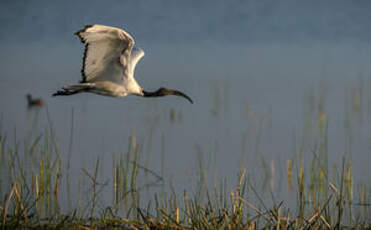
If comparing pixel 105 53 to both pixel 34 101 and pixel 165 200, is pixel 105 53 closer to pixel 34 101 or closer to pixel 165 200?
pixel 165 200

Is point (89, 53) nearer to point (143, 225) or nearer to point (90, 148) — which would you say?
point (143, 225)

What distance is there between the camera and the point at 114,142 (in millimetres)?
10750

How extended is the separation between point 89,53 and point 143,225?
6.69 ft

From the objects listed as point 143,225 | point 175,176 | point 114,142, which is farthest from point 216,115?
point 143,225

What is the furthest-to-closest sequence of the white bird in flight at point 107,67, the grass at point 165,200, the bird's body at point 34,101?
1. the bird's body at point 34,101
2. the white bird in flight at point 107,67
3. the grass at point 165,200

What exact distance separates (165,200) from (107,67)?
5.75ft

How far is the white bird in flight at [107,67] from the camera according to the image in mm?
5684

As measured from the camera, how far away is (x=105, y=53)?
5844mm

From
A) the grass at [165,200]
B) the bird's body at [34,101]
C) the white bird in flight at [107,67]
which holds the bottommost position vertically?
the grass at [165,200]

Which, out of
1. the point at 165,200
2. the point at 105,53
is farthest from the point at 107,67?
the point at 165,200

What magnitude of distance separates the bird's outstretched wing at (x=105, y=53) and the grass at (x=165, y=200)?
2.29 ft

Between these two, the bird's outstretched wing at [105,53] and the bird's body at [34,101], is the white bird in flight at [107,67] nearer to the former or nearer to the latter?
the bird's outstretched wing at [105,53]

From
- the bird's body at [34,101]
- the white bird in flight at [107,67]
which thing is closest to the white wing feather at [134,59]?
the white bird in flight at [107,67]

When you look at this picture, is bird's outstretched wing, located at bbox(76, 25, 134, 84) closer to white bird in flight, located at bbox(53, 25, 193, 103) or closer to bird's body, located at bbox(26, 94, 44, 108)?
white bird in flight, located at bbox(53, 25, 193, 103)
